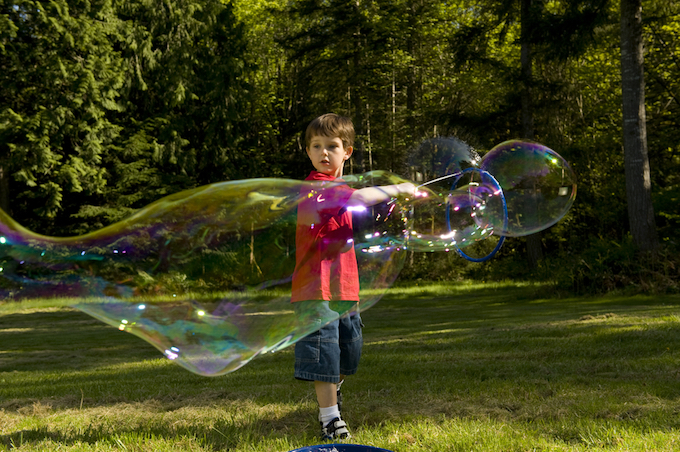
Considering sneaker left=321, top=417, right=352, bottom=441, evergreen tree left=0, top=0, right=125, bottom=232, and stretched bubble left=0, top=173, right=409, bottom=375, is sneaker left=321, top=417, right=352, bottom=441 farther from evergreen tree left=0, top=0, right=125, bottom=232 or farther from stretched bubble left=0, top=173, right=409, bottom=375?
evergreen tree left=0, top=0, right=125, bottom=232

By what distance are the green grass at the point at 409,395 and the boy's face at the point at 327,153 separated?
1.43 m

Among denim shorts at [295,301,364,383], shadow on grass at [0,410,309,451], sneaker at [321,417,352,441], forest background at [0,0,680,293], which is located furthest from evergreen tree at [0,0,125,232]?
sneaker at [321,417,352,441]

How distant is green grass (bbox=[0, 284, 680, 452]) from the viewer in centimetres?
329

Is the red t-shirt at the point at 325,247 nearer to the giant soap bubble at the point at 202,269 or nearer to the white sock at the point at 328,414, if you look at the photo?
the giant soap bubble at the point at 202,269

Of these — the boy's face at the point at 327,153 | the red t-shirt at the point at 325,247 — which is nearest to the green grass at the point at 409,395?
the red t-shirt at the point at 325,247

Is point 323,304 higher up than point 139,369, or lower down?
higher up

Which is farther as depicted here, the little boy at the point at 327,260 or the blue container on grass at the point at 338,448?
the little boy at the point at 327,260

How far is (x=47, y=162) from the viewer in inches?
756

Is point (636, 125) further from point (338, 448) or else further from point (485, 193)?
point (338, 448)

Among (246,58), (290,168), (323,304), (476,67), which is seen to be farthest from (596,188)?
(323,304)

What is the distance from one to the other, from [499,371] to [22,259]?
11.7ft

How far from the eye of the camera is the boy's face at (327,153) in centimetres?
331

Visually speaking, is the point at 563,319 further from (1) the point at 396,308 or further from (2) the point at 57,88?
(2) the point at 57,88

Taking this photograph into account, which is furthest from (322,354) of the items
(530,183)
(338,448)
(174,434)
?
(530,183)
